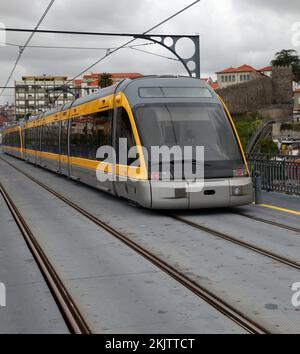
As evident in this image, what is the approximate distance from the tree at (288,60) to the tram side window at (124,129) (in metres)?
141

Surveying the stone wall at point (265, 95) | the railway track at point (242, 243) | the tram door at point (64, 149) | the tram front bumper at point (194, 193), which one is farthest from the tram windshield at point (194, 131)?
the stone wall at point (265, 95)

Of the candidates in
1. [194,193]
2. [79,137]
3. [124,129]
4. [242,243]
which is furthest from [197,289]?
[79,137]

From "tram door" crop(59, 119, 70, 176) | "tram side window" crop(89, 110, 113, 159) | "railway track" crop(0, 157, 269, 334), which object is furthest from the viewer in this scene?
"tram door" crop(59, 119, 70, 176)

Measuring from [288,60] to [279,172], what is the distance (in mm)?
140284

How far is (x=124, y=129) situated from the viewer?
12211 mm

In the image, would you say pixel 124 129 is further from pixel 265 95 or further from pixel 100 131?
pixel 265 95

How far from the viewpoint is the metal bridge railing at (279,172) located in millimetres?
13969

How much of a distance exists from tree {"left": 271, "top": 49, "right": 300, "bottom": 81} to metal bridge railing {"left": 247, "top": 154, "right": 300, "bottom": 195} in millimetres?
137762

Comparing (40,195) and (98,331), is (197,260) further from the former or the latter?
(40,195)

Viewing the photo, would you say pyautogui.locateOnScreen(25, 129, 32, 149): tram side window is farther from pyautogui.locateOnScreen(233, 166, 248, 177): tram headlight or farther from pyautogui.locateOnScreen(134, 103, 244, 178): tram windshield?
pyautogui.locateOnScreen(233, 166, 248, 177): tram headlight

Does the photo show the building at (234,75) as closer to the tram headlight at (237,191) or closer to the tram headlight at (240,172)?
the tram headlight at (240,172)

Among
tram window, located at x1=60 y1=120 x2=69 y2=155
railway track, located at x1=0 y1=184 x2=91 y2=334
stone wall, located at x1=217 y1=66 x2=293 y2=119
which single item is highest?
stone wall, located at x1=217 y1=66 x2=293 y2=119

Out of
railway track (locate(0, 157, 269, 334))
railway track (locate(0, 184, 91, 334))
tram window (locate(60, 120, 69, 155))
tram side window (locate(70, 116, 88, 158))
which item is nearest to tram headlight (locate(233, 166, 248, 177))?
railway track (locate(0, 157, 269, 334))

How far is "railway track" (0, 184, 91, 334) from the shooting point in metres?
5.12
